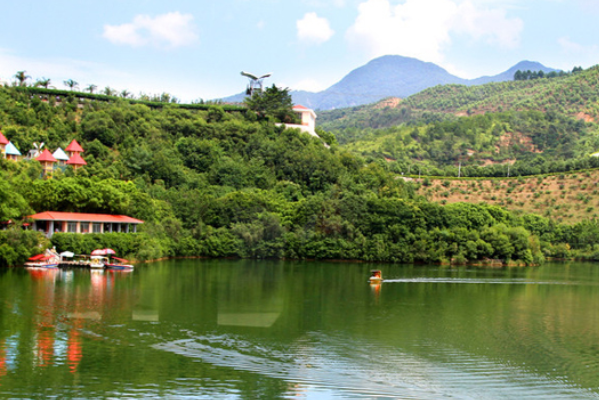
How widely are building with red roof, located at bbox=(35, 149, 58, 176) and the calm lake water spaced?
71.9 feet

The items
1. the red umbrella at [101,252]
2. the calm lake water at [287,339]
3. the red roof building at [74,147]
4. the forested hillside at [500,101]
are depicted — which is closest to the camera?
the calm lake water at [287,339]

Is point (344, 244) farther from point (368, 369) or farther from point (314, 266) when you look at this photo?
point (368, 369)

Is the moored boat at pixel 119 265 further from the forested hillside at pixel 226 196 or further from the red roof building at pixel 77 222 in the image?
the red roof building at pixel 77 222

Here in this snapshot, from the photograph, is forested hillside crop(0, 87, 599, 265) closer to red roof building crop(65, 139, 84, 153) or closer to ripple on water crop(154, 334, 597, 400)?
red roof building crop(65, 139, 84, 153)

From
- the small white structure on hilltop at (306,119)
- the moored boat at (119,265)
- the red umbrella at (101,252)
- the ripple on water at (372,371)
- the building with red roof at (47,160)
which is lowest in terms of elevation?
the ripple on water at (372,371)

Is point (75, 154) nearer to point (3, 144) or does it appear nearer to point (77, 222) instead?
point (3, 144)

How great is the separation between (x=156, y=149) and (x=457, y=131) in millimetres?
73117

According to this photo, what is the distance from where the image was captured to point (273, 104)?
260 feet

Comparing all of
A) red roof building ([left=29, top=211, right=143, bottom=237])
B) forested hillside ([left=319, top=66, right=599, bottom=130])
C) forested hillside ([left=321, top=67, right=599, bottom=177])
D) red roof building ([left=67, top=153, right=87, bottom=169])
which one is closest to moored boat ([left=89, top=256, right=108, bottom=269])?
red roof building ([left=29, top=211, right=143, bottom=237])

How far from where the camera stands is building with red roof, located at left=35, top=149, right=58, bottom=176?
57500 millimetres

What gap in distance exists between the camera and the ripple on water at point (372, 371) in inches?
623

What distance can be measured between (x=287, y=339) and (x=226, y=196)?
40.6 m

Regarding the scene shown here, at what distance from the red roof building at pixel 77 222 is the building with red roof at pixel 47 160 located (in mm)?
11872

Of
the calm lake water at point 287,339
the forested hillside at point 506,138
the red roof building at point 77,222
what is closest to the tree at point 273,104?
the forested hillside at point 506,138
